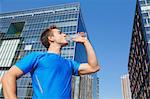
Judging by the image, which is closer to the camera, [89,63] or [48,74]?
[48,74]

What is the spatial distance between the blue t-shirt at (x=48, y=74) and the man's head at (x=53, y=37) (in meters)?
0.29

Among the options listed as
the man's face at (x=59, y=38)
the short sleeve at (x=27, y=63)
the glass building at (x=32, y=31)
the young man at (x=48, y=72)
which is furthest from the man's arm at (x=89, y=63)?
the glass building at (x=32, y=31)

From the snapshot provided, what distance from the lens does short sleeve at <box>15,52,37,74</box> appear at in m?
2.80

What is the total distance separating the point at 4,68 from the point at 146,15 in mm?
41948

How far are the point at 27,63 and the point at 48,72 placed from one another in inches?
10.2

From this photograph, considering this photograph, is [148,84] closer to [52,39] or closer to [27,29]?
[27,29]

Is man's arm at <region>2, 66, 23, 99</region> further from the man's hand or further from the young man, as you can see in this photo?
the man's hand

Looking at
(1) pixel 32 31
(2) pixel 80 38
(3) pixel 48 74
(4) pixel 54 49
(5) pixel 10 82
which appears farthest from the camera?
(1) pixel 32 31

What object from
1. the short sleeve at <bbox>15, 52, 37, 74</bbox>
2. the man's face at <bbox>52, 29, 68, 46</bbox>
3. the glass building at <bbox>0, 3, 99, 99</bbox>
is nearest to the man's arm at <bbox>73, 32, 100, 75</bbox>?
the man's face at <bbox>52, 29, 68, 46</bbox>

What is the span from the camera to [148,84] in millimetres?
57625

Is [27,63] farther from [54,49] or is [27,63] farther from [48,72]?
[54,49]

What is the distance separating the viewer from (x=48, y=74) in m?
2.91

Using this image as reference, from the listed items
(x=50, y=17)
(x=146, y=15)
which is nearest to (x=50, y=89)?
(x=146, y=15)

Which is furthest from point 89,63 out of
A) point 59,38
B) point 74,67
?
point 59,38
